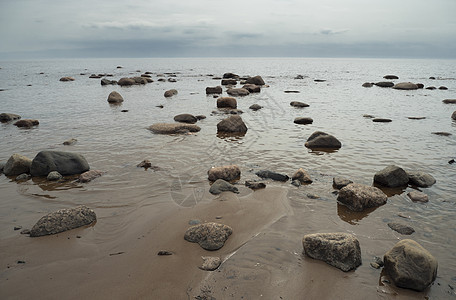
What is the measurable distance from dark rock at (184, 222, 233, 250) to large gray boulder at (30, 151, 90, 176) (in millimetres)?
4712

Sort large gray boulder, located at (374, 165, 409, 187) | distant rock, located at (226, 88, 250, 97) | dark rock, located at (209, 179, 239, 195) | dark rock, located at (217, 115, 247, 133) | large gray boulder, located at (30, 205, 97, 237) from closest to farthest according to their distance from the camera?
large gray boulder, located at (30, 205, 97, 237), dark rock, located at (209, 179, 239, 195), large gray boulder, located at (374, 165, 409, 187), dark rock, located at (217, 115, 247, 133), distant rock, located at (226, 88, 250, 97)

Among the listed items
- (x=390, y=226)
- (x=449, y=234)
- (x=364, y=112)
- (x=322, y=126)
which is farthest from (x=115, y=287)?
(x=364, y=112)

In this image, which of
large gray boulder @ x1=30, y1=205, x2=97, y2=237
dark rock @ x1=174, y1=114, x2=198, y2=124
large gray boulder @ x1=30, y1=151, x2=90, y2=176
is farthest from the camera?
dark rock @ x1=174, y1=114, x2=198, y2=124

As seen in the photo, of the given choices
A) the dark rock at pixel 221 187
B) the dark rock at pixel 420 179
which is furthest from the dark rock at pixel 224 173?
the dark rock at pixel 420 179

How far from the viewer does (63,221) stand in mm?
5395

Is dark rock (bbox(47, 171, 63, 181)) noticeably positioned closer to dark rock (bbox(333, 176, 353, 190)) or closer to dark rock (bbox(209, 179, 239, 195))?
dark rock (bbox(209, 179, 239, 195))

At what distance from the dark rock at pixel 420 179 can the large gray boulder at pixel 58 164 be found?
359 inches

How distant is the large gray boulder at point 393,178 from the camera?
742cm

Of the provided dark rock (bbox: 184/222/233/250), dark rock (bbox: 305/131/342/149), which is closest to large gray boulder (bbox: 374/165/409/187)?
dark rock (bbox: 305/131/342/149)

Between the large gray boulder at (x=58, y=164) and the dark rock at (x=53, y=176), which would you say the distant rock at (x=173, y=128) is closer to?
the large gray boulder at (x=58, y=164)

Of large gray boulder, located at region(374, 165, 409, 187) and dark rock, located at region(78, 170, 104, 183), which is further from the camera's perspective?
dark rock, located at region(78, 170, 104, 183)

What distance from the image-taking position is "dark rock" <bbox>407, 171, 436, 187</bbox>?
24.6 ft

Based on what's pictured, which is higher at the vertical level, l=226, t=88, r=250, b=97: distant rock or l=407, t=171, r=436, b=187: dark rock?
l=226, t=88, r=250, b=97: distant rock

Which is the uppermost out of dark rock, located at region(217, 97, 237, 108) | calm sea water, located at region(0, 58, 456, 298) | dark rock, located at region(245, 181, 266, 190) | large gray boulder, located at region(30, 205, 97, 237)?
dark rock, located at region(217, 97, 237, 108)
